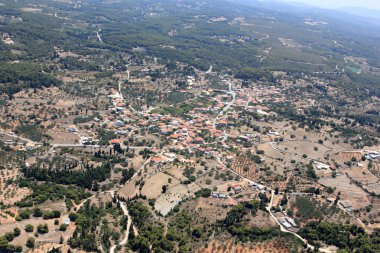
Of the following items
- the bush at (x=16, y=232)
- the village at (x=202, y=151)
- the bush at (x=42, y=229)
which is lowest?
the village at (x=202, y=151)

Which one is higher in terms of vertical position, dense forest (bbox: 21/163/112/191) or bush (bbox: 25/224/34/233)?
bush (bbox: 25/224/34/233)

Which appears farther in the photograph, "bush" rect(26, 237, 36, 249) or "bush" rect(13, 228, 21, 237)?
"bush" rect(13, 228, 21, 237)

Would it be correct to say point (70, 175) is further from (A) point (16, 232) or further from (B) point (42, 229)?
(A) point (16, 232)

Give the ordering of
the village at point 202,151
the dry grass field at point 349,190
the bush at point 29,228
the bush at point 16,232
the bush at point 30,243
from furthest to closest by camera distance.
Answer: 1. the dry grass field at point 349,190
2. the village at point 202,151
3. the bush at point 29,228
4. the bush at point 16,232
5. the bush at point 30,243

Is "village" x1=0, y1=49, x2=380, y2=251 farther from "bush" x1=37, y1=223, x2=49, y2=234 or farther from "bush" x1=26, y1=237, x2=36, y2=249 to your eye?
"bush" x1=26, y1=237, x2=36, y2=249

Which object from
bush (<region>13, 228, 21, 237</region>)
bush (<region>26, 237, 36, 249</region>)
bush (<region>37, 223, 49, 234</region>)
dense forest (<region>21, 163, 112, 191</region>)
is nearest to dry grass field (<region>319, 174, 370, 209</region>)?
dense forest (<region>21, 163, 112, 191</region>)

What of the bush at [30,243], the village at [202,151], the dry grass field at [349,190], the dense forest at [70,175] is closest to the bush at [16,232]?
the bush at [30,243]

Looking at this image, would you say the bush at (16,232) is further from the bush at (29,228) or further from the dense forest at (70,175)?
the dense forest at (70,175)

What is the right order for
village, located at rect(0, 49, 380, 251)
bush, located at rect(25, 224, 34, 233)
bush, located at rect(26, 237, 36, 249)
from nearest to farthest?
bush, located at rect(26, 237, 36, 249) < bush, located at rect(25, 224, 34, 233) < village, located at rect(0, 49, 380, 251)

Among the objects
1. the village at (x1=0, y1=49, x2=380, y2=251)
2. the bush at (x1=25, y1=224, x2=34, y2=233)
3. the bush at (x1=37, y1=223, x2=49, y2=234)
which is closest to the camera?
the bush at (x1=25, y1=224, x2=34, y2=233)

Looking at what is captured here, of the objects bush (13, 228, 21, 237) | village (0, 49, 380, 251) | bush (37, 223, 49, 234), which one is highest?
bush (13, 228, 21, 237)

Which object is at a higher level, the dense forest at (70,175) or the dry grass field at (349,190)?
the dry grass field at (349,190)
